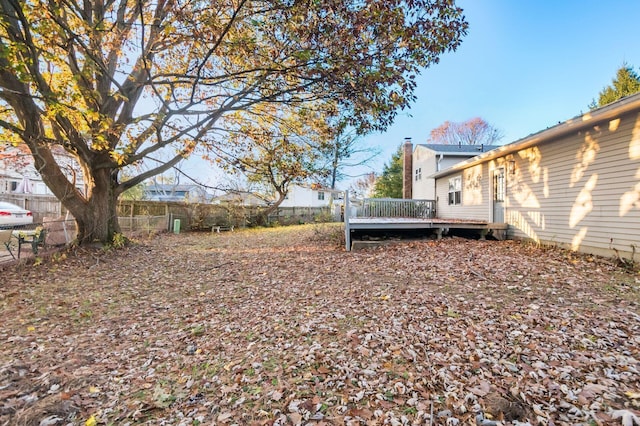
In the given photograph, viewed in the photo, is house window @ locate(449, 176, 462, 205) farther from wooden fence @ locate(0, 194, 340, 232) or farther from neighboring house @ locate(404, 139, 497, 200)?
wooden fence @ locate(0, 194, 340, 232)

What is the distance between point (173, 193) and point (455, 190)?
100ft

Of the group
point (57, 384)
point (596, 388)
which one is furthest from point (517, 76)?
point (57, 384)

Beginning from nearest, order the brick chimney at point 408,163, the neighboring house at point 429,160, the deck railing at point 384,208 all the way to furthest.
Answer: the deck railing at point 384,208, the neighboring house at point 429,160, the brick chimney at point 408,163

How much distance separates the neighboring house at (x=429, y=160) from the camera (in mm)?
15727

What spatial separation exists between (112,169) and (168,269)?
14.0 ft

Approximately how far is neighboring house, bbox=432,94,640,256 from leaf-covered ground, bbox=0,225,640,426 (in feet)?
2.95

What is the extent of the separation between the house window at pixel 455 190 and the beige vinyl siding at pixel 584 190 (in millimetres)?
3534

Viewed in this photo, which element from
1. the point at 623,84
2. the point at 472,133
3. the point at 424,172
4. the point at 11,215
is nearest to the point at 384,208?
the point at 424,172

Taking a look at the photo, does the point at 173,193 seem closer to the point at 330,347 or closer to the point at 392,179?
the point at 392,179

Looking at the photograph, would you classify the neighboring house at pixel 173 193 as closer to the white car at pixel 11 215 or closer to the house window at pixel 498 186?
the white car at pixel 11 215

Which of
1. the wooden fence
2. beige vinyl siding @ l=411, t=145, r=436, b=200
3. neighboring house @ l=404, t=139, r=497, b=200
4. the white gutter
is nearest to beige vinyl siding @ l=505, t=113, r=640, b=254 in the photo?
the white gutter

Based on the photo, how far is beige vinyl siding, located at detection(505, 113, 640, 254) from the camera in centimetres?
595

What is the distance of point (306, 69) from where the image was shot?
4980mm

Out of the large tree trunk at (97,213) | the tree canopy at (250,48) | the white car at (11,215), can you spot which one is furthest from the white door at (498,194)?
the white car at (11,215)
